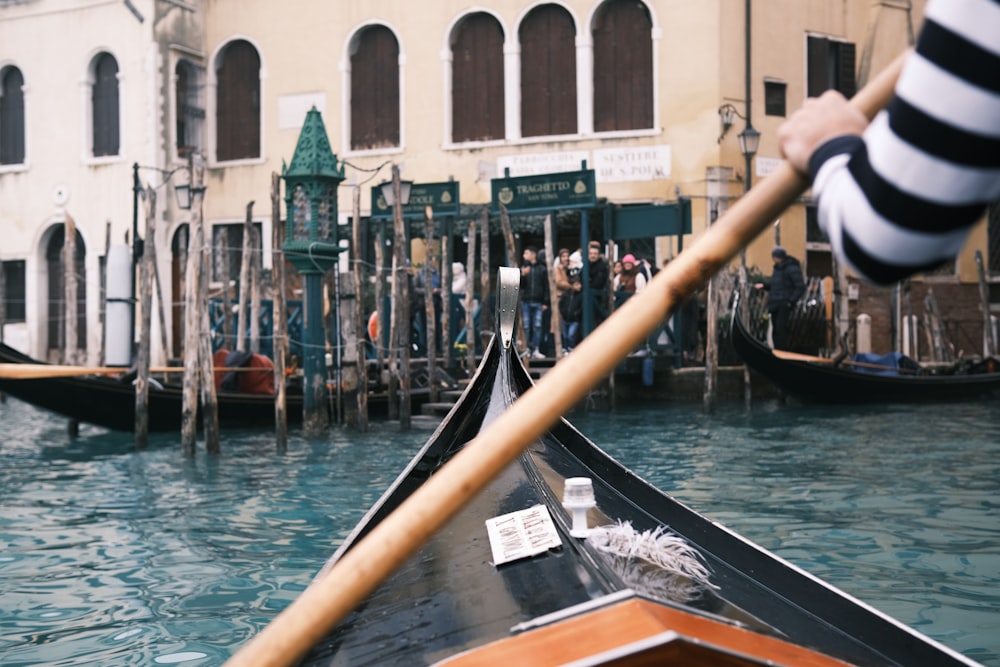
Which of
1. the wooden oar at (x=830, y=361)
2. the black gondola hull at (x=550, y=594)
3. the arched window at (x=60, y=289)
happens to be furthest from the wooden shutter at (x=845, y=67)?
the black gondola hull at (x=550, y=594)

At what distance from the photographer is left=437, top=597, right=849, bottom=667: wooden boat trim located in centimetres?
114

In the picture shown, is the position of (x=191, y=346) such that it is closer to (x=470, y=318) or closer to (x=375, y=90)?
(x=470, y=318)

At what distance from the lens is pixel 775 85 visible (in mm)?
10797

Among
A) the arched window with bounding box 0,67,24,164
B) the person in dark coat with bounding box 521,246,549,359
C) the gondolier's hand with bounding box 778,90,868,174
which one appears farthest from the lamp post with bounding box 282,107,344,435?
the arched window with bounding box 0,67,24,164

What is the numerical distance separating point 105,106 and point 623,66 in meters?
5.53

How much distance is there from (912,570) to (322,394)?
13.9 ft

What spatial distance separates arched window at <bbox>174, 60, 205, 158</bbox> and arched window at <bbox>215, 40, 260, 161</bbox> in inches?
7.9

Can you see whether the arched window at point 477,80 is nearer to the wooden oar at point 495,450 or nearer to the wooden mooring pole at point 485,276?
the wooden mooring pole at point 485,276

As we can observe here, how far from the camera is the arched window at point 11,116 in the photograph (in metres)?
13.2

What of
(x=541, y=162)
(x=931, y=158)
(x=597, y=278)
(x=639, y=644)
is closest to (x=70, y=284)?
(x=597, y=278)

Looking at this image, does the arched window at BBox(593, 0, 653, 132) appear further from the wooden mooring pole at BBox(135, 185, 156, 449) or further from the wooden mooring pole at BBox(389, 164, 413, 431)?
the wooden mooring pole at BBox(135, 185, 156, 449)

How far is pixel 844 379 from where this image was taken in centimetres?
895

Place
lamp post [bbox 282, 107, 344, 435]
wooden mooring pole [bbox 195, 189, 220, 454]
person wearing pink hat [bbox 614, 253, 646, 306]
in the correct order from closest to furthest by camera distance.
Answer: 1. wooden mooring pole [bbox 195, 189, 220, 454]
2. lamp post [bbox 282, 107, 344, 435]
3. person wearing pink hat [bbox 614, 253, 646, 306]

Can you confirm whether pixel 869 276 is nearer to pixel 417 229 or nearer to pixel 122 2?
pixel 417 229
